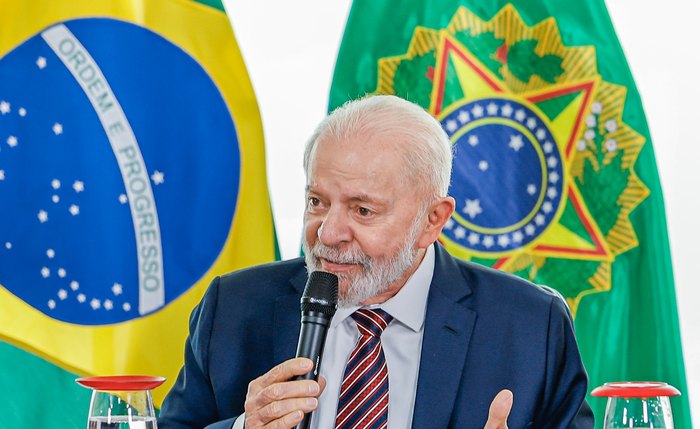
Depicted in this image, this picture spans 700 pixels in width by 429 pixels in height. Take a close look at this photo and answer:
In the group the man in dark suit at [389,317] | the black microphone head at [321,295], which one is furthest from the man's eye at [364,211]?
the black microphone head at [321,295]

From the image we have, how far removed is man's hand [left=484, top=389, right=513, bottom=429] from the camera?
1965 mm

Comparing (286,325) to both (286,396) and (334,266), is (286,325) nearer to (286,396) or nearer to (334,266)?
(334,266)

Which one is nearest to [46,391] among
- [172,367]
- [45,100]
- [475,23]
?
[172,367]

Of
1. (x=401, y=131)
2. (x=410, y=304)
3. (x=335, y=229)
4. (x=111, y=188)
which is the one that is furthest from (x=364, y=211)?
(x=111, y=188)

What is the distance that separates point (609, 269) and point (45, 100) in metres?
2.07

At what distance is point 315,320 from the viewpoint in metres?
1.82

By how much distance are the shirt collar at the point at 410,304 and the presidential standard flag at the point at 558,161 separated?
1.09m

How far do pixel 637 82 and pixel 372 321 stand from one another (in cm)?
195

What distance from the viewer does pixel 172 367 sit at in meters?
3.51

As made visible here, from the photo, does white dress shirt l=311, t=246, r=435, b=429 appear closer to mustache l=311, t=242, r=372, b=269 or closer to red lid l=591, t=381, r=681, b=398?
mustache l=311, t=242, r=372, b=269

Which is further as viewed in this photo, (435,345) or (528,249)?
(528,249)

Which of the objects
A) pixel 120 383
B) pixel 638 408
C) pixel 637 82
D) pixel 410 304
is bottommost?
pixel 638 408

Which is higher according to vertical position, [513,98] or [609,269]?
[513,98]

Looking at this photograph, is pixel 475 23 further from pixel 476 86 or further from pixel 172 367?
pixel 172 367
